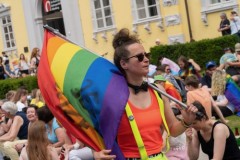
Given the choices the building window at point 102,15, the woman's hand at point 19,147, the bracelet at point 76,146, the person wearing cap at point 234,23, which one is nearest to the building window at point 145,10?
the building window at point 102,15

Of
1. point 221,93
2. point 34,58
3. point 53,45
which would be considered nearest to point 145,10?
point 34,58

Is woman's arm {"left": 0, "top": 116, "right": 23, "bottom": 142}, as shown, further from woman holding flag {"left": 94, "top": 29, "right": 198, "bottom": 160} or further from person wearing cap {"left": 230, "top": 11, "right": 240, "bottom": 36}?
person wearing cap {"left": 230, "top": 11, "right": 240, "bottom": 36}

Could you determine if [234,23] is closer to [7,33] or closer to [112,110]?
[112,110]

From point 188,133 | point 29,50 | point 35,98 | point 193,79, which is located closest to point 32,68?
point 29,50

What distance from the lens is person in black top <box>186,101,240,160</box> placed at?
577cm

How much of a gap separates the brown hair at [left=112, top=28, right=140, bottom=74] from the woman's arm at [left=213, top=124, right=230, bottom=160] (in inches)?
58.0

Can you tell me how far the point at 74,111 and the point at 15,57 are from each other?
27.5m

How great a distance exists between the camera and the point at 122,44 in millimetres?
4703

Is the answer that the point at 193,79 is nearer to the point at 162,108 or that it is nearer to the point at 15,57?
the point at 162,108

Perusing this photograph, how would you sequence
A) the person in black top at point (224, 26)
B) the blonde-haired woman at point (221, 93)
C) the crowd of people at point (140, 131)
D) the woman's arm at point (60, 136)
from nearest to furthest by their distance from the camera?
the crowd of people at point (140, 131)
the woman's arm at point (60, 136)
the blonde-haired woman at point (221, 93)
the person in black top at point (224, 26)

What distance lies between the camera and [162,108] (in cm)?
464

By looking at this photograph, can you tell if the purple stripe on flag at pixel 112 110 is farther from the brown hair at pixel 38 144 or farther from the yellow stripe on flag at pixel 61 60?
the brown hair at pixel 38 144

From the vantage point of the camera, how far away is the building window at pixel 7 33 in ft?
105

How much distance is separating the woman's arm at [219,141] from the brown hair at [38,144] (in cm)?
167
